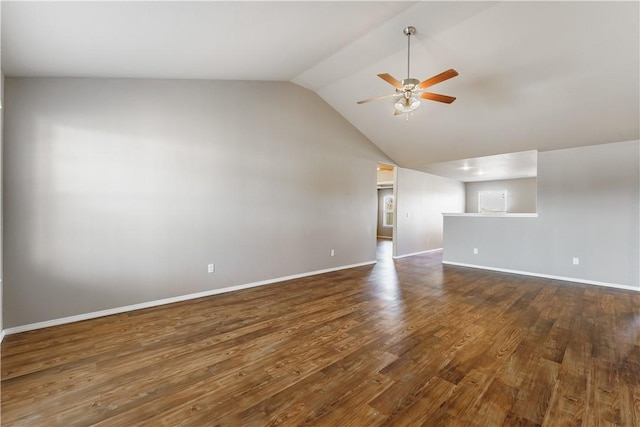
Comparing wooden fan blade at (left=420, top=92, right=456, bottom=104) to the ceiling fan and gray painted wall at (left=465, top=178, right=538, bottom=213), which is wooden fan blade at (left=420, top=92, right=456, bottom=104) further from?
gray painted wall at (left=465, top=178, right=538, bottom=213)

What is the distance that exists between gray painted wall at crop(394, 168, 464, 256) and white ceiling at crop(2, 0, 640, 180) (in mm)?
2470

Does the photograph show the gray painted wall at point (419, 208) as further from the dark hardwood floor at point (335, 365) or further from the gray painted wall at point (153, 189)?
the dark hardwood floor at point (335, 365)

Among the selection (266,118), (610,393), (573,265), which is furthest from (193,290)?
(573,265)

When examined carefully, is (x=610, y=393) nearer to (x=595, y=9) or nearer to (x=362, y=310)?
(x=362, y=310)

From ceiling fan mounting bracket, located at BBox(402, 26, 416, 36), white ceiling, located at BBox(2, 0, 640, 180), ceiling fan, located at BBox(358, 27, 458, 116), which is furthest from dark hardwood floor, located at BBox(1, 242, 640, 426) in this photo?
ceiling fan mounting bracket, located at BBox(402, 26, 416, 36)

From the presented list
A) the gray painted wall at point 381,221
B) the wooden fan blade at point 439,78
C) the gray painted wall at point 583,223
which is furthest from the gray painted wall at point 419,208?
the wooden fan blade at point 439,78

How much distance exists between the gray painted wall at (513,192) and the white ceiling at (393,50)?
5039 millimetres

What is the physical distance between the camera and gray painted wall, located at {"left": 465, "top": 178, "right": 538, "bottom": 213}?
29.2 feet

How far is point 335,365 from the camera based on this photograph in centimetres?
210

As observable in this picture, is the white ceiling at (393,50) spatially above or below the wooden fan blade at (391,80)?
above

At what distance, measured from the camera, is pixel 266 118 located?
435 cm

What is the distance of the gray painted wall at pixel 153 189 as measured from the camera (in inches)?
107

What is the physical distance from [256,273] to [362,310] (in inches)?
72.9

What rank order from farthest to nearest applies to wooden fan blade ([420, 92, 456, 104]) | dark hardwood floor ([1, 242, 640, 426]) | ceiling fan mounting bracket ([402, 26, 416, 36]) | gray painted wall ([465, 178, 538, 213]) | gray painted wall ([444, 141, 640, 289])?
1. gray painted wall ([465, 178, 538, 213])
2. gray painted wall ([444, 141, 640, 289])
3. ceiling fan mounting bracket ([402, 26, 416, 36])
4. wooden fan blade ([420, 92, 456, 104])
5. dark hardwood floor ([1, 242, 640, 426])
